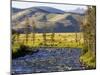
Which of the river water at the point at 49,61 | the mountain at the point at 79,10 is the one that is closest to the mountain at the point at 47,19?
the mountain at the point at 79,10

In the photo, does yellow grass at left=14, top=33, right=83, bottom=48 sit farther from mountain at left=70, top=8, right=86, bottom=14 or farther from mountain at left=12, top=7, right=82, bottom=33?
mountain at left=70, top=8, right=86, bottom=14

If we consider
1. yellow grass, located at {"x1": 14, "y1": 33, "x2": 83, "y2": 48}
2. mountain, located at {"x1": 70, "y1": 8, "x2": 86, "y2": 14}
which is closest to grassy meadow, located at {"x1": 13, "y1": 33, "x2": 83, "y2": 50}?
yellow grass, located at {"x1": 14, "y1": 33, "x2": 83, "y2": 48}

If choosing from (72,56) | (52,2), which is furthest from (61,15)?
(72,56)

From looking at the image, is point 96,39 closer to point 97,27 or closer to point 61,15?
point 97,27

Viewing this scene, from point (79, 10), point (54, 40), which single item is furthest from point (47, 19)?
point (79, 10)

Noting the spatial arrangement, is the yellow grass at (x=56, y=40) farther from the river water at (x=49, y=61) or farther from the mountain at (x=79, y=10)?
the mountain at (x=79, y=10)

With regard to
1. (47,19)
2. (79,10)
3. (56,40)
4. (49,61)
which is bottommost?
(49,61)

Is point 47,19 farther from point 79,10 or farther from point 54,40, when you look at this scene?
point 79,10
